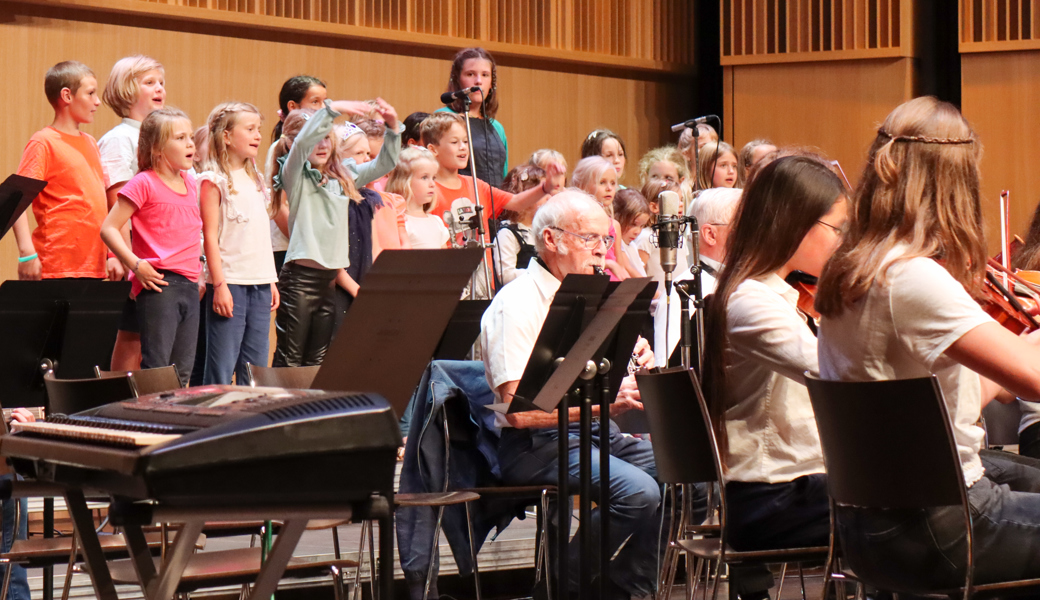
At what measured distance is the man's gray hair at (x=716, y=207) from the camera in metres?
3.90

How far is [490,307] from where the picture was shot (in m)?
3.55

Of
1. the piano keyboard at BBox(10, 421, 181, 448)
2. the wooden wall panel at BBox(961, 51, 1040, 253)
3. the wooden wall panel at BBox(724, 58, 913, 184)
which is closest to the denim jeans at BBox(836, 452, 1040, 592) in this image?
the piano keyboard at BBox(10, 421, 181, 448)

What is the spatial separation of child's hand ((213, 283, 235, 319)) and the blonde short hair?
38.7 inches

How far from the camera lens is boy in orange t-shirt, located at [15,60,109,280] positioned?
475 cm

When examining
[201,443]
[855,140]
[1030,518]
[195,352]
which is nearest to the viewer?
[201,443]

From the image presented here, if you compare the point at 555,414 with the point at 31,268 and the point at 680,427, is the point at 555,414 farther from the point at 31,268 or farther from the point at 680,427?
the point at 31,268

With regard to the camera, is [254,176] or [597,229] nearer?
[597,229]

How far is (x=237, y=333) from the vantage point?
486cm

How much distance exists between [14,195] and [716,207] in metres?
2.06

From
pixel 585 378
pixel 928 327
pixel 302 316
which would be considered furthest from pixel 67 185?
pixel 928 327

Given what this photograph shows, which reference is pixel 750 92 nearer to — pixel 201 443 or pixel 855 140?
pixel 855 140

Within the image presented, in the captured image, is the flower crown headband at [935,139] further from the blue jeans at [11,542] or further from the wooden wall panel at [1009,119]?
the wooden wall panel at [1009,119]

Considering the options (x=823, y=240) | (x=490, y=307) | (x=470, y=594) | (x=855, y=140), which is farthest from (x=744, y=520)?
(x=855, y=140)

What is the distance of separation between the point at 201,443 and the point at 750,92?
768 cm
